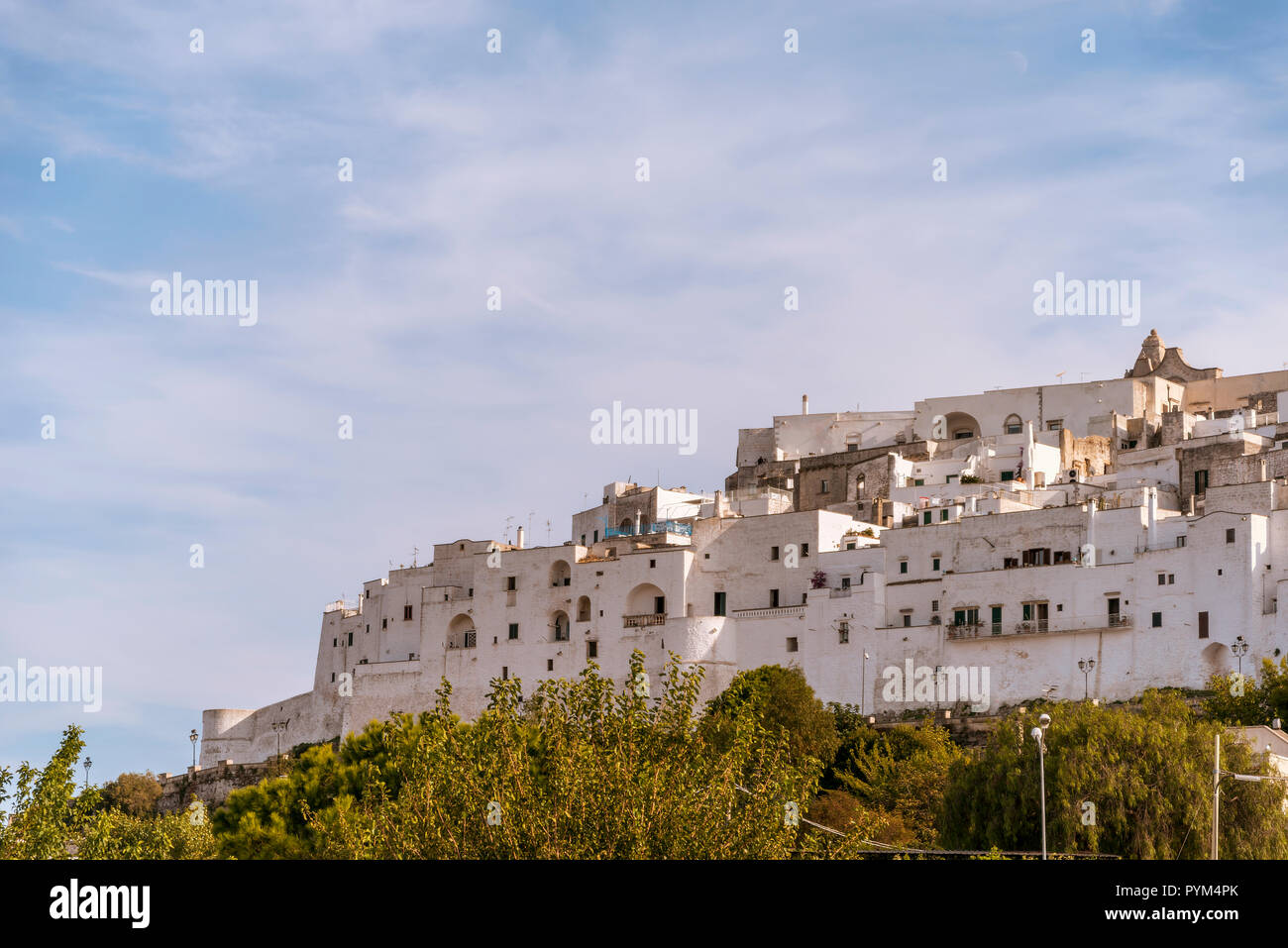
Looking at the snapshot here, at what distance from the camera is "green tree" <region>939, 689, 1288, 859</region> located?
37.4 metres

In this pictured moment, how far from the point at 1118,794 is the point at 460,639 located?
117 feet

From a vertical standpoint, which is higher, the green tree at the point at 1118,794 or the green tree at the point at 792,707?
the green tree at the point at 792,707

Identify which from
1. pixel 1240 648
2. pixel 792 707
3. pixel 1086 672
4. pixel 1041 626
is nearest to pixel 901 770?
pixel 792 707

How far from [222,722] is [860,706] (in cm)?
3403

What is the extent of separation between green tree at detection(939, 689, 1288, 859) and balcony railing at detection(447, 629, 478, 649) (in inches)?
1181

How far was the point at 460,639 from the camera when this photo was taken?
230 ft

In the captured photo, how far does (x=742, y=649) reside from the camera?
205ft

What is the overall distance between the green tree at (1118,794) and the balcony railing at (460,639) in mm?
29989

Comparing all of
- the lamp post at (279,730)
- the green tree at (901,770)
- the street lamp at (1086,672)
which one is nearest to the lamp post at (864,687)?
the green tree at (901,770)

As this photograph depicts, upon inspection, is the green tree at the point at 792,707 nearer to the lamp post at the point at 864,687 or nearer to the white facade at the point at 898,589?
the lamp post at the point at 864,687

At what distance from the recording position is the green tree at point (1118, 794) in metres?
37.4

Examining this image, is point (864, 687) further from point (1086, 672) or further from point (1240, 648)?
point (1240, 648)

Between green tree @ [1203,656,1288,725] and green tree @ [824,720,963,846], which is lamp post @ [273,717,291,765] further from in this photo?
green tree @ [1203,656,1288,725]
